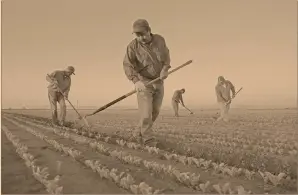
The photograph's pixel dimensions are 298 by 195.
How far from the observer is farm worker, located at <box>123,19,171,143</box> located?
455 centimetres

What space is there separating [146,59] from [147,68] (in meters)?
0.11

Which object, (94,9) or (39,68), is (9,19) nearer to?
(39,68)

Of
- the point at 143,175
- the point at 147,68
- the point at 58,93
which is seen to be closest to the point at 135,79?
the point at 147,68

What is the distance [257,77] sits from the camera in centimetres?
458

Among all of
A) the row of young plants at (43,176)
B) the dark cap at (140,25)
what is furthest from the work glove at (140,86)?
the row of young plants at (43,176)

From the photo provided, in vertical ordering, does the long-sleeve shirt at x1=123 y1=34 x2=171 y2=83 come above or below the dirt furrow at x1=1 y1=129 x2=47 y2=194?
above

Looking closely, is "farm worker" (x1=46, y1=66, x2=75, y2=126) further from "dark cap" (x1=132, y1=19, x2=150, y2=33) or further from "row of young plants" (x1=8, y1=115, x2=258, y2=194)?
"row of young plants" (x1=8, y1=115, x2=258, y2=194)

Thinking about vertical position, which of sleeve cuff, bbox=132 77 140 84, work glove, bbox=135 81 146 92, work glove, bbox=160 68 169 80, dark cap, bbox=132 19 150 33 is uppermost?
dark cap, bbox=132 19 150 33

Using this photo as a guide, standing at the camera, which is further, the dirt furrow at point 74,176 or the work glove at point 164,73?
the work glove at point 164,73

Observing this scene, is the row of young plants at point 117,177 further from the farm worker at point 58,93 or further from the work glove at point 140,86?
the farm worker at point 58,93

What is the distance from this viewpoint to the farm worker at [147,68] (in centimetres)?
455

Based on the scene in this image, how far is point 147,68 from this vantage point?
15.4 feet

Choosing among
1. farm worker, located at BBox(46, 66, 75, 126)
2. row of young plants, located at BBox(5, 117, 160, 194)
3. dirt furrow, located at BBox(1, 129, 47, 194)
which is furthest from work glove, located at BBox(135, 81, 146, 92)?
farm worker, located at BBox(46, 66, 75, 126)

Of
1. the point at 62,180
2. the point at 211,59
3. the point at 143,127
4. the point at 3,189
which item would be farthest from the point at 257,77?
the point at 3,189
